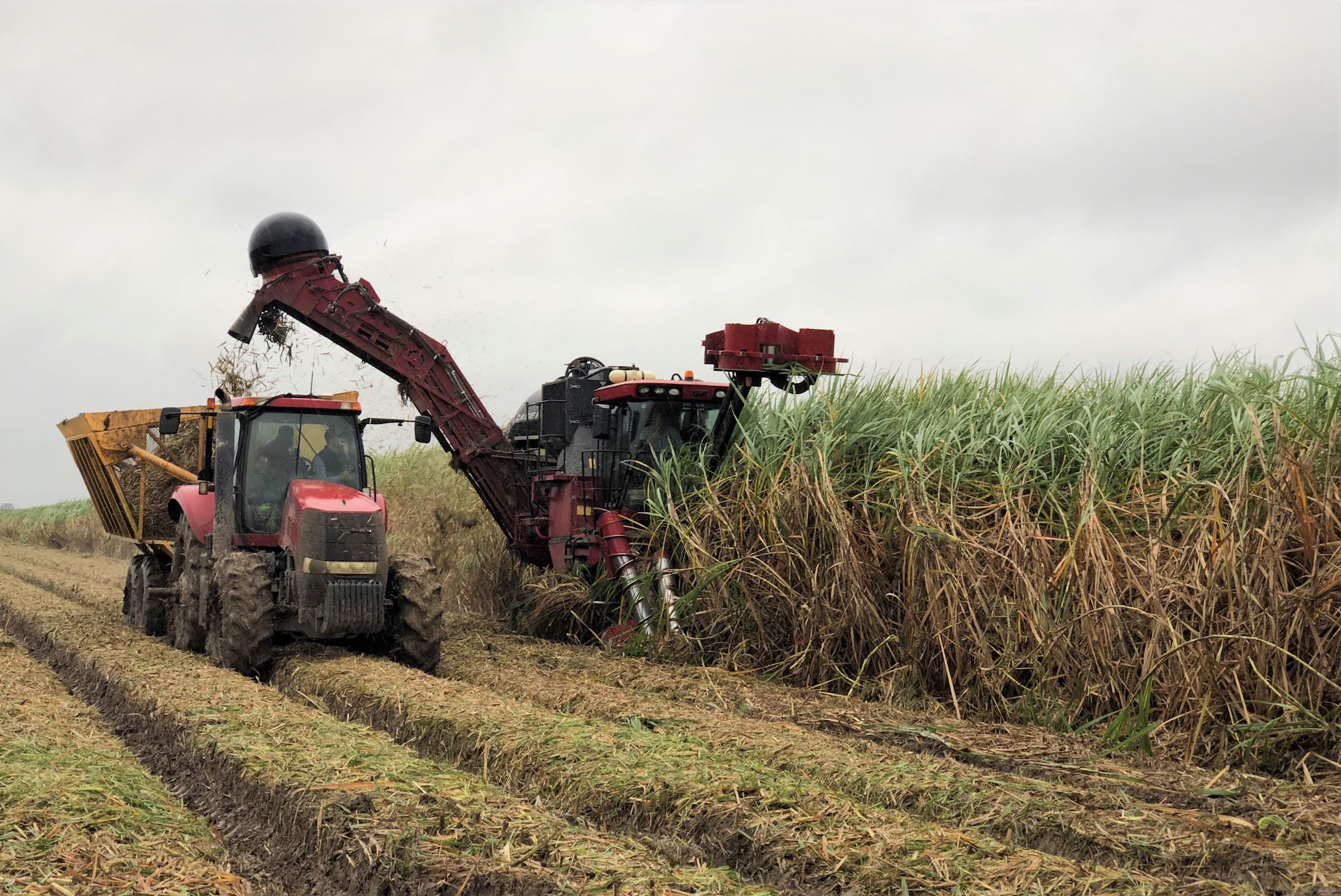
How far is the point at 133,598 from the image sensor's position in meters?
12.6

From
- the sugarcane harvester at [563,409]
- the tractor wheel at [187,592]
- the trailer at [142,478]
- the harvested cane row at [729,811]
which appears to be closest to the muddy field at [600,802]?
the harvested cane row at [729,811]

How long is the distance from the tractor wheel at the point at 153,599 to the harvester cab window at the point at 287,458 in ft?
8.21

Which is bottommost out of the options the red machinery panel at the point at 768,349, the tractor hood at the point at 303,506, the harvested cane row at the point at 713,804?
the harvested cane row at the point at 713,804

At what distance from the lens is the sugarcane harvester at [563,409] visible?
9.95 m

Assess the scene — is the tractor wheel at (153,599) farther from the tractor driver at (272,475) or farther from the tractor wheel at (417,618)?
the tractor wheel at (417,618)

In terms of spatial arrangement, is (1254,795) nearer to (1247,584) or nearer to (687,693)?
(1247,584)

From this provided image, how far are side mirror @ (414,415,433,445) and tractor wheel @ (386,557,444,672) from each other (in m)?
1.10

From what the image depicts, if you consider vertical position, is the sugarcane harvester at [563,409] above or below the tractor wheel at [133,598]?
above

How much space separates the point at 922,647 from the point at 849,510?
1341 millimetres

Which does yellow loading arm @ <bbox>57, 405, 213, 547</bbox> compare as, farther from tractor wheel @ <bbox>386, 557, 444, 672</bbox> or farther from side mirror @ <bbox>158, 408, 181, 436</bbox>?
tractor wheel @ <bbox>386, 557, 444, 672</bbox>

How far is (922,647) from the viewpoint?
Result: 25.5ft

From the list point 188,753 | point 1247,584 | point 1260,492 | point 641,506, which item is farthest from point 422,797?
point 641,506

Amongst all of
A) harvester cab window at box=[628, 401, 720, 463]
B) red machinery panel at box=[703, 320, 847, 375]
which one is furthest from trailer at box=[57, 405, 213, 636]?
red machinery panel at box=[703, 320, 847, 375]

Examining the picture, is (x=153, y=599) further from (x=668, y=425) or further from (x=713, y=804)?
(x=713, y=804)
